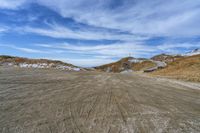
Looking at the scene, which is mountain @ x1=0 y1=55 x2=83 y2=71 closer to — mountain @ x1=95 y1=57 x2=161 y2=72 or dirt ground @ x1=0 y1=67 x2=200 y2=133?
dirt ground @ x1=0 y1=67 x2=200 y2=133

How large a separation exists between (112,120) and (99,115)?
44cm

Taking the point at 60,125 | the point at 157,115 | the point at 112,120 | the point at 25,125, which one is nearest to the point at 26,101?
the point at 25,125

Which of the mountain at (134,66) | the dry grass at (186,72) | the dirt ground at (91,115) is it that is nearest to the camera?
the dirt ground at (91,115)

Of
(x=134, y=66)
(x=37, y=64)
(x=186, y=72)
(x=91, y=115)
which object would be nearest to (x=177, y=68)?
(x=186, y=72)

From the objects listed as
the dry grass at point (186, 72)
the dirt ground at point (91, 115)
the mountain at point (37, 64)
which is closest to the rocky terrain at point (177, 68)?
the dry grass at point (186, 72)

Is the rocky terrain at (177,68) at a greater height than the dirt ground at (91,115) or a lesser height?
greater

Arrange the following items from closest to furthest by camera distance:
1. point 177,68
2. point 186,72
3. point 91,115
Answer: point 91,115
point 186,72
point 177,68

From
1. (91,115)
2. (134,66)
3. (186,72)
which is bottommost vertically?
(91,115)

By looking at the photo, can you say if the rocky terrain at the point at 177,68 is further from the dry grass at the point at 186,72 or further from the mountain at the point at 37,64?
the mountain at the point at 37,64

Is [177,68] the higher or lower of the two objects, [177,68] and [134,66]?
the lower

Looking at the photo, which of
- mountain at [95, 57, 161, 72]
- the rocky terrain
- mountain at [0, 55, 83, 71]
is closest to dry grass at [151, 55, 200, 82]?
the rocky terrain

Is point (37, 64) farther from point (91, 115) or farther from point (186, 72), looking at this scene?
point (91, 115)

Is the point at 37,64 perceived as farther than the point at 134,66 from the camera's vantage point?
No

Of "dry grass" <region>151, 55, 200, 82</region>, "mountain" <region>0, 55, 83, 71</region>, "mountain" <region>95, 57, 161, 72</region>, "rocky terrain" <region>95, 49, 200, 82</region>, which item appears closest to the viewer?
"dry grass" <region>151, 55, 200, 82</region>
